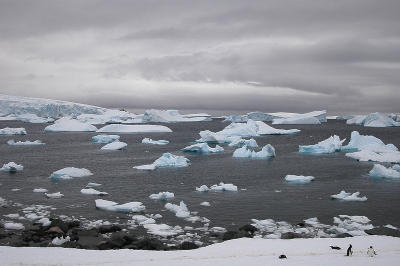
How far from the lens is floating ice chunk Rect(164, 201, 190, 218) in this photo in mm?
21969

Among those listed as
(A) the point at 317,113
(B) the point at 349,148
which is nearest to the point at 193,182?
(B) the point at 349,148

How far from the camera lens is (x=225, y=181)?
32812mm

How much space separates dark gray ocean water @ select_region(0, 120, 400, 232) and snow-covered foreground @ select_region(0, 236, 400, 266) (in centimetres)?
504

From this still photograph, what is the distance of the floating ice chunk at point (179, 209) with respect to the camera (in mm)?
21969

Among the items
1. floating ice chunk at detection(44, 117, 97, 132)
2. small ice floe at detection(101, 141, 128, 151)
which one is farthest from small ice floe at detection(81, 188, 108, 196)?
floating ice chunk at detection(44, 117, 97, 132)

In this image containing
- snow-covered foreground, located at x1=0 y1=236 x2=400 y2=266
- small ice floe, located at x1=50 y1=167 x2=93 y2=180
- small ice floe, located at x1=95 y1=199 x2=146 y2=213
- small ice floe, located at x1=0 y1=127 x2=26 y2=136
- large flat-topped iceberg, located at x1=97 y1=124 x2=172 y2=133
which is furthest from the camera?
small ice floe, located at x1=0 y1=127 x2=26 y2=136

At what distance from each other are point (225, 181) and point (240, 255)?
59.3 ft

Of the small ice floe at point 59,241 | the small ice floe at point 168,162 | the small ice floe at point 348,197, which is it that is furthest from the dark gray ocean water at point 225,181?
the small ice floe at point 59,241

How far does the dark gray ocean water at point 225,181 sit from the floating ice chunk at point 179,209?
0.42m

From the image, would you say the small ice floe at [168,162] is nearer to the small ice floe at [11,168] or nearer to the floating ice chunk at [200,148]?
the floating ice chunk at [200,148]

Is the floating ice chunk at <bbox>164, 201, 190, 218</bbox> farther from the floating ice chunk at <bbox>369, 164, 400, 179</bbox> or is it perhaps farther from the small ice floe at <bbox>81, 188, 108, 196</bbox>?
the floating ice chunk at <bbox>369, 164, 400, 179</bbox>

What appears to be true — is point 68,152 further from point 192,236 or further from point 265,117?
point 265,117

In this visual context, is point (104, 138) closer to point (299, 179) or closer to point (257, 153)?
point (257, 153)

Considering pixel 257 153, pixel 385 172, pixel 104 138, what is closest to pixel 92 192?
pixel 385 172
